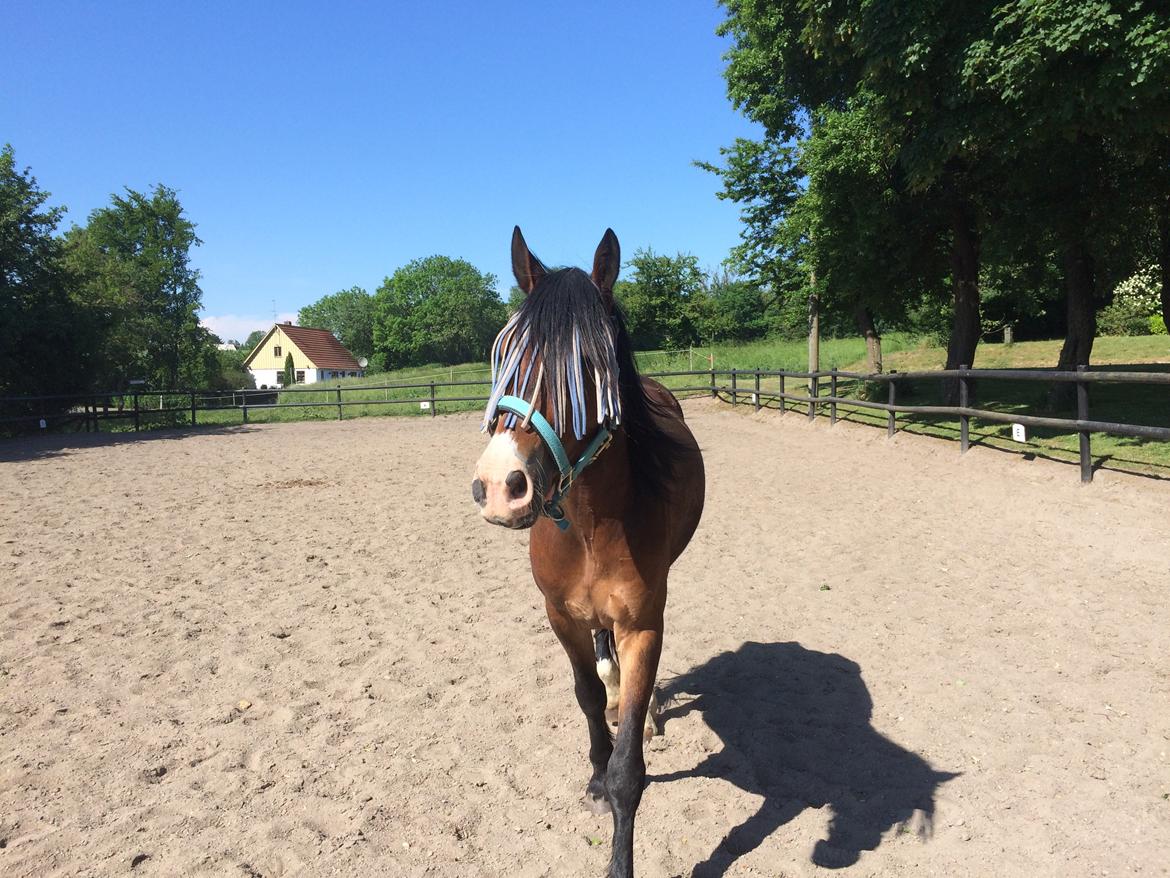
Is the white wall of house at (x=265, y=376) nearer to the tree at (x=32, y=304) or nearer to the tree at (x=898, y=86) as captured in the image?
the tree at (x=32, y=304)

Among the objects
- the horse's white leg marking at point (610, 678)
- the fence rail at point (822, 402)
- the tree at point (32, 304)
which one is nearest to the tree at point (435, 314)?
the fence rail at point (822, 402)

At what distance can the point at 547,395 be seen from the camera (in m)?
1.88

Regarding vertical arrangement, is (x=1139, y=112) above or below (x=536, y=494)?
above

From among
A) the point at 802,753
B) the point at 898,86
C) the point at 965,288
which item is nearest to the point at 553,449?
the point at 802,753

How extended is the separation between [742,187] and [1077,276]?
8.46 metres

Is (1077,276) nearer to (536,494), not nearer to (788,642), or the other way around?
(788,642)

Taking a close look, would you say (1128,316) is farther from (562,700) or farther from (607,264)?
(607,264)

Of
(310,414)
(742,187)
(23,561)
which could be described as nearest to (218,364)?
(310,414)

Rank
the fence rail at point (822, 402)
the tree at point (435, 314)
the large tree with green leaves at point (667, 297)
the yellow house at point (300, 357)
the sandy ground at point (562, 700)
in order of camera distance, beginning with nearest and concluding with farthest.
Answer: the sandy ground at point (562, 700)
the fence rail at point (822, 402)
the large tree with green leaves at point (667, 297)
the yellow house at point (300, 357)
the tree at point (435, 314)

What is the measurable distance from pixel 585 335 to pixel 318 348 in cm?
7249

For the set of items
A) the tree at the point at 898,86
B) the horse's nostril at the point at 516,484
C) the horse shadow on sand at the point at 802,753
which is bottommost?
the horse shadow on sand at the point at 802,753

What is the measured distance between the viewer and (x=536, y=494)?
1.75m

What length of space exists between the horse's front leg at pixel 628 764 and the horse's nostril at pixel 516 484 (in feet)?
2.91

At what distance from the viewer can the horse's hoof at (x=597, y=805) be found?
2.70m
